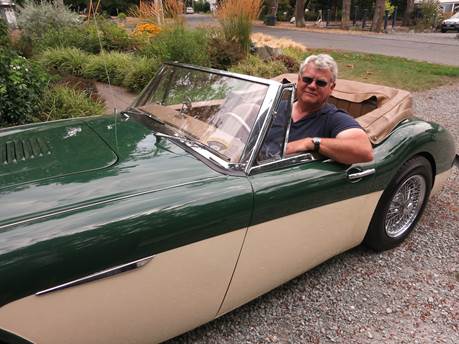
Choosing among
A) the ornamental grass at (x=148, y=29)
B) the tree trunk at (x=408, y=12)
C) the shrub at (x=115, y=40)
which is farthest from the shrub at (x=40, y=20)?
the tree trunk at (x=408, y=12)

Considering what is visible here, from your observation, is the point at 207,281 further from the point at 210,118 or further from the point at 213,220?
the point at 210,118

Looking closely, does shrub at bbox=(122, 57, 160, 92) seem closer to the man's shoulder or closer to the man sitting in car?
the man sitting in car

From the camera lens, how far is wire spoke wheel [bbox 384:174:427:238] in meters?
2.81

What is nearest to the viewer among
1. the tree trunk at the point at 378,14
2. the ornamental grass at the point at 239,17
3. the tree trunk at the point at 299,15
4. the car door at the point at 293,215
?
the car door at the point at 293,215

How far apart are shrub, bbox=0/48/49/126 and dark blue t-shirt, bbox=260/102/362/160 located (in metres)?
3.30

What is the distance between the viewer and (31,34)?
9.96 metres

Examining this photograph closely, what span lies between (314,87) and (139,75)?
5465mm

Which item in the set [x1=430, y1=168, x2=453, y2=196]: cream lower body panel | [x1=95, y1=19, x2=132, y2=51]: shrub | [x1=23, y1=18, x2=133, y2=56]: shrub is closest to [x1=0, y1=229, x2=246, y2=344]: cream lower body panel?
[x1=430, y1=168, x2=453, y2=196]: cream lower body panel

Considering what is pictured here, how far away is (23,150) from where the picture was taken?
1988mm

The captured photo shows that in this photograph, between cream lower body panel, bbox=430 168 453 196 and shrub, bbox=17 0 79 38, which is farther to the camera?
shrub, bbox=17 0 79 38

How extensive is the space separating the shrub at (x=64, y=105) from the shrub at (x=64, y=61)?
7.97 ft

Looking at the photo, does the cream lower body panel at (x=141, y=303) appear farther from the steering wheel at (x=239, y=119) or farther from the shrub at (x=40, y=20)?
the shrub at (x=40, y=20)

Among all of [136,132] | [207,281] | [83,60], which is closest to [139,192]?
[207,281]

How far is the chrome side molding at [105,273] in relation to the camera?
52.0 inches
